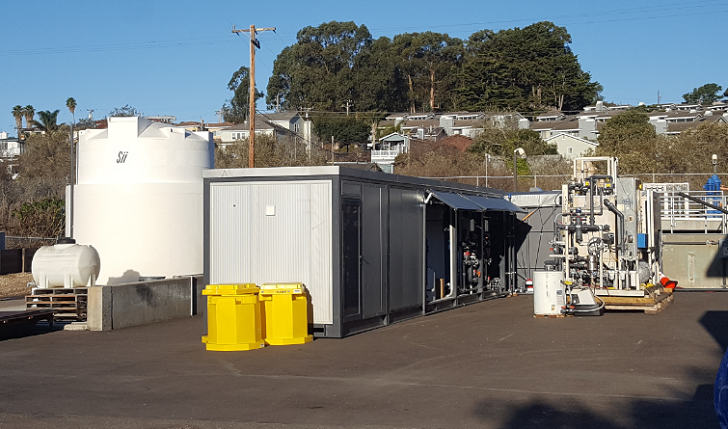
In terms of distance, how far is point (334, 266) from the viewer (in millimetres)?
14617

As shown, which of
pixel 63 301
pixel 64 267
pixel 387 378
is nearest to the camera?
pixel 387 378

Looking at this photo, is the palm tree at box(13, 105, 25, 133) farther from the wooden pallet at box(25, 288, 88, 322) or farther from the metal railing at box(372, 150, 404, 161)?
the wooden pallet at box(25, 288, 88, 322)

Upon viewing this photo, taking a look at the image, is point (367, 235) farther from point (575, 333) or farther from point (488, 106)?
point (488, 106)

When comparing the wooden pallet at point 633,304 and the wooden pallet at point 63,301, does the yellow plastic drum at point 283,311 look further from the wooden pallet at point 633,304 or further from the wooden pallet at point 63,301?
the wooden pallet at point 633,304

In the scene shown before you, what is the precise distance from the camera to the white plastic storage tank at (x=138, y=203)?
66.5 ft

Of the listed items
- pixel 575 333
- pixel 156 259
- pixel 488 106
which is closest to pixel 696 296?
pixel 575 333

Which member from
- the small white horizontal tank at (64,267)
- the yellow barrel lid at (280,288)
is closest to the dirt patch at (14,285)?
the small white horizontal tank at (64,267)

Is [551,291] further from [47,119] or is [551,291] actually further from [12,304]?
[47,119]

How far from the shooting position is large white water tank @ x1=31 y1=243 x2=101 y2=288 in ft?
56.3

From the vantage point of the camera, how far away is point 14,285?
1156 inches

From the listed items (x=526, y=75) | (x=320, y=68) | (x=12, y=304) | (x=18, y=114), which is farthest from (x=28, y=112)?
(x=12, y=304)

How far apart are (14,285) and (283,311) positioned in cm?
1945

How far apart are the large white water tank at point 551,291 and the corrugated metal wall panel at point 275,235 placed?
5.58 meters

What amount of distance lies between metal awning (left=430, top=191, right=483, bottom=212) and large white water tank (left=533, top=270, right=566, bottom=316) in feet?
7.86
